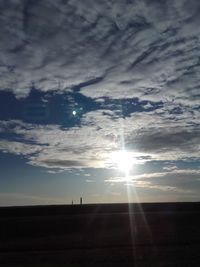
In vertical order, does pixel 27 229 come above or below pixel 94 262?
above

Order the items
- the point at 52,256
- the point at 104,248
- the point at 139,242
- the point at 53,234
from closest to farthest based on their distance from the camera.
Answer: the point at 52,256 < the point at 104,248 < the point at 139,242 < the point at 53,234

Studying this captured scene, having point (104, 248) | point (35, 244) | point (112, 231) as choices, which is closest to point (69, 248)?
point (104, 248)

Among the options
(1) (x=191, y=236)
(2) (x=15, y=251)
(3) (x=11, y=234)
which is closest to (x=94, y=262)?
(2) (x=15, y=251)

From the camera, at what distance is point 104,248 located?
832 inches

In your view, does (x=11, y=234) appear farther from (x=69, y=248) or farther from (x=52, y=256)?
(x=52, y=256)

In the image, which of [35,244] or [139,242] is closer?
[139,242]

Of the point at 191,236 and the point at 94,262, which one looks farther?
the point at 191,236

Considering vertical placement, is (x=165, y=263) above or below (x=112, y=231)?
below

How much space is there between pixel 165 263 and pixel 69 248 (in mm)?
6946

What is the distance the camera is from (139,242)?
23.1 m

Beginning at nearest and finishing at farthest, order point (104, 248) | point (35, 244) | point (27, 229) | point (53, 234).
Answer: point (104, 248), point (35, 244), point (53, 234), point (27, 229)

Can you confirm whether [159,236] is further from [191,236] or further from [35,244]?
[35,244]

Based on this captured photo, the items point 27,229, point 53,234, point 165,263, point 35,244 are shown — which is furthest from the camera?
point 27,229

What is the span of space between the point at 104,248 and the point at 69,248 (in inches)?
79.7
